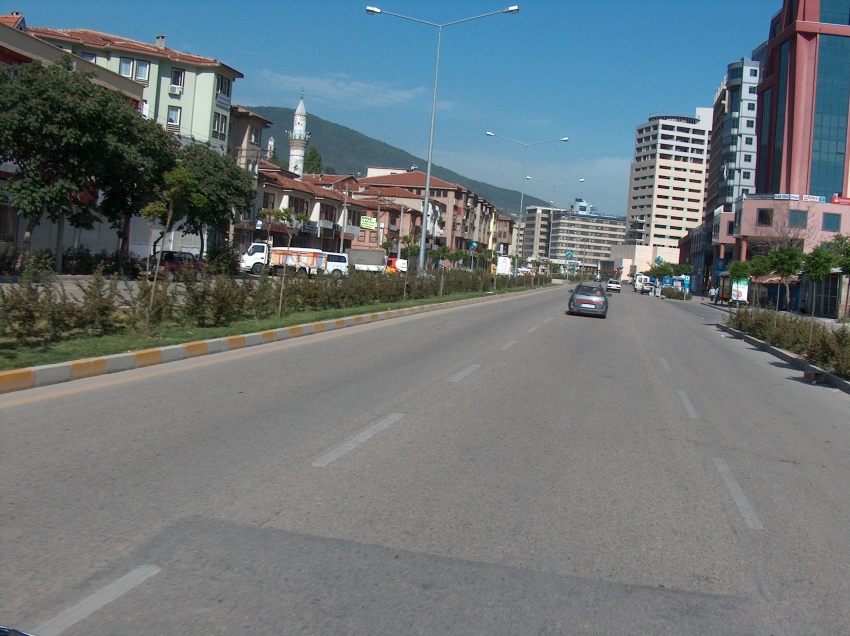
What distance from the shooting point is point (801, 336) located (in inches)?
822

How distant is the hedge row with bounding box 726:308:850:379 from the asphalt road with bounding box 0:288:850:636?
5640mm

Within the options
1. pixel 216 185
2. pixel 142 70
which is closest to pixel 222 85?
pixel 142 70

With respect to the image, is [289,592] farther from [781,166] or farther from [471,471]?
[781,166]

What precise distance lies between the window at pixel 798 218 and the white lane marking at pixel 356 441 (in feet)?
264

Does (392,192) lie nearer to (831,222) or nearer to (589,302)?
(831,222)

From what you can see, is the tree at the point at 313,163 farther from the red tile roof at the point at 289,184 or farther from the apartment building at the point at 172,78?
the apartment building at the point at 172,78

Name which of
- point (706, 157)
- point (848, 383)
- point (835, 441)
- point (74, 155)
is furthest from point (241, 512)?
point (706, 157)

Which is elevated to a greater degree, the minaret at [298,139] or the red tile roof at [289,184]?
the minaret at [298,139]

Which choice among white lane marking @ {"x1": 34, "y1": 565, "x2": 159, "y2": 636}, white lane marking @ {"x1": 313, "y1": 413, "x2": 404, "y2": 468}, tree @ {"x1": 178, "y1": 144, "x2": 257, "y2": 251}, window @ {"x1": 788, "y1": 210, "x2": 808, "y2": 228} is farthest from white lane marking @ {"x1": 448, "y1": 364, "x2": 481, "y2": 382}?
window @ {"x1": 788, "y1": 210, "x2": 808, "y2": 228}

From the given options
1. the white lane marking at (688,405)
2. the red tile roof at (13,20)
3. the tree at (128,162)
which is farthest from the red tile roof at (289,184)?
the white lane marking at (688,405)

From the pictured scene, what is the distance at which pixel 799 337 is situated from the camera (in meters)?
21.1

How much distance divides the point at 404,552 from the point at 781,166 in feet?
312

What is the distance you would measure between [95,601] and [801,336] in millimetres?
20844

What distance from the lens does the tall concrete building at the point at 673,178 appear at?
175625 mm
